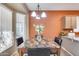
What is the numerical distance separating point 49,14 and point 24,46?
92 cm

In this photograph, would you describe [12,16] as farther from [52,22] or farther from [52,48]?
[52,22]

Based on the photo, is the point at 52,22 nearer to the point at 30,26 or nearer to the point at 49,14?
the point at 49,14

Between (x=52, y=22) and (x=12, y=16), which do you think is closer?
(x=12, y=16)

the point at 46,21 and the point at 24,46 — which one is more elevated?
the point at 46,21

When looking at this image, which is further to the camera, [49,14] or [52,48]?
[49,14]

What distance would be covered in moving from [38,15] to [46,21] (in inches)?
13.4

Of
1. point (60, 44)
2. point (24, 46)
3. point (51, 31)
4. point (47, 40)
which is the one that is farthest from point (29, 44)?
point (51, 31)

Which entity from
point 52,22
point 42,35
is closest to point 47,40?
point 42,35

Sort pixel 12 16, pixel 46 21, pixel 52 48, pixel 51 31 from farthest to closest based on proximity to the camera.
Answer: pixel 51 31
pixel 46 21
pixel 52 48
pixel 12 16

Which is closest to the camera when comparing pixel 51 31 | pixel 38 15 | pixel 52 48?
pixel 52 48

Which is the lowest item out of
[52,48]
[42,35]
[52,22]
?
[52,48]

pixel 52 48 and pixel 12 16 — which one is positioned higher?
pixel 12 16

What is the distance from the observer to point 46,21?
3830mm

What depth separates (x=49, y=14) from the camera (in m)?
3.60
